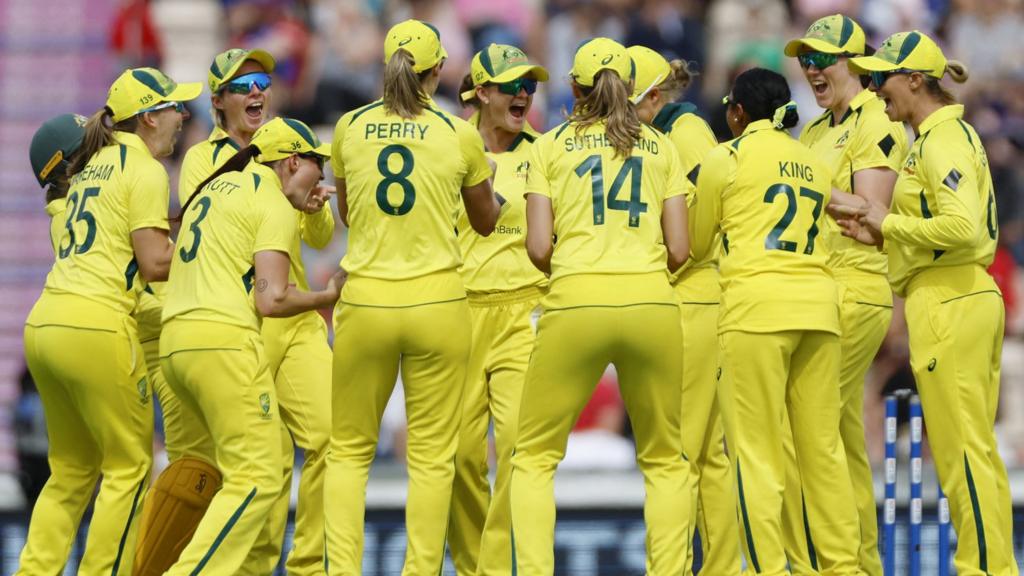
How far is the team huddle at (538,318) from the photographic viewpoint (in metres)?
7.64

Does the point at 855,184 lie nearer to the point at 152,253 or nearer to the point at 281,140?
the point at 281,140

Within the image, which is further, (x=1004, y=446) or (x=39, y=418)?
(x=1004, y=446)

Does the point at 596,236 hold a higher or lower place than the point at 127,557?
higher

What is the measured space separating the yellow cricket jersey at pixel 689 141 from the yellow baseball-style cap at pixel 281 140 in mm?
1869

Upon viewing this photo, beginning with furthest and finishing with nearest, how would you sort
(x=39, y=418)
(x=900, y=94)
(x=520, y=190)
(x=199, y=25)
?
(x=199, y=25)
(x=39, y=418)
(x=520, y=190)
(x=900, y=94)

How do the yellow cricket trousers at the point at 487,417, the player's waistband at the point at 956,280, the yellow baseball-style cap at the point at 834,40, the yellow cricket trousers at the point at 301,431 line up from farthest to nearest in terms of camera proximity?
the yellow baseball-style cap at the point at 834,40, the yellow cricket trousers at the point at 301,431, the yellow cricket trousers at the point at 487,417, the player's waistband at the point at 956,280

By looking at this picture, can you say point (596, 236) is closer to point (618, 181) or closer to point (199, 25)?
point (618, 181)

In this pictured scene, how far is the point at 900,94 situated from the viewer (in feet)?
26.6

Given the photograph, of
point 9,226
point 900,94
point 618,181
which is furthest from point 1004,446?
point 9,226

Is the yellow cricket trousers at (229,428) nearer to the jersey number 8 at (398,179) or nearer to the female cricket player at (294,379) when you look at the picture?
the female cricket player at (294,379)

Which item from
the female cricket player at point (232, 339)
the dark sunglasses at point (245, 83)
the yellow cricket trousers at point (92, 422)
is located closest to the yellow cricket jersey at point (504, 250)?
the female cricket player at point (232, 339)

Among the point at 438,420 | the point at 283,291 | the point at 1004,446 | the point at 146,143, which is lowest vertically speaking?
the point at 1004,446

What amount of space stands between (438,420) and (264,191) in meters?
1.28

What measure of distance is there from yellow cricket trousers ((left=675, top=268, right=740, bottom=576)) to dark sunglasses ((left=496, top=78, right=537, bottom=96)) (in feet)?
4.06
